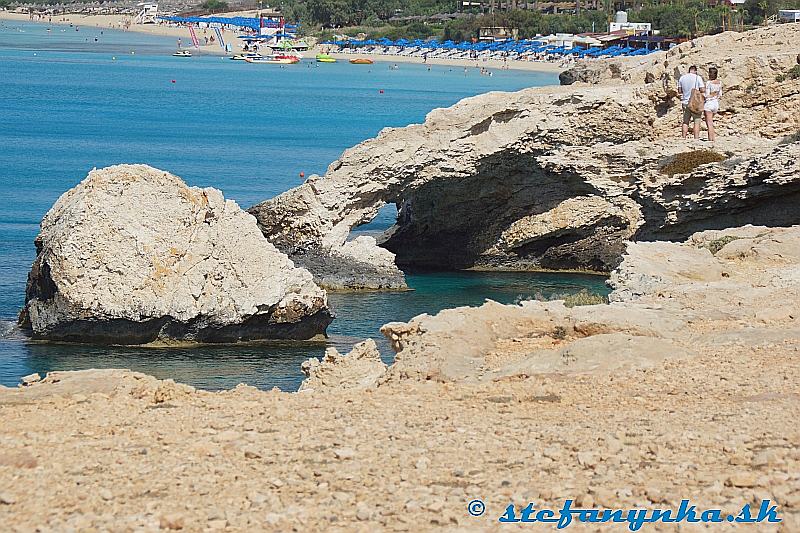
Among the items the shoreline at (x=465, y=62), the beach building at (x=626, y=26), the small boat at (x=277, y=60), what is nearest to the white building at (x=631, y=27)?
the beach building at (x=626, y=26)

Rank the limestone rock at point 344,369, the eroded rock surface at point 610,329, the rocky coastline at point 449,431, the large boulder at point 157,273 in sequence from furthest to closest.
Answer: the large boulder at point 157,273, the limestone rock at point 344,369, the eroded rock surface at point 610,329, the rocky coastline at point 449,431

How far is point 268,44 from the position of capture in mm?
162500

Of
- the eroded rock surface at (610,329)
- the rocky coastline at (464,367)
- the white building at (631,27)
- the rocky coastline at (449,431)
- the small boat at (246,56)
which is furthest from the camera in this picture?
the small boat at (246,56)

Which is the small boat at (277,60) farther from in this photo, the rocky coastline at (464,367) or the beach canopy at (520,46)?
the rocky coastline at (464,367)

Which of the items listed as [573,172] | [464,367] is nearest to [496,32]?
[573,172]

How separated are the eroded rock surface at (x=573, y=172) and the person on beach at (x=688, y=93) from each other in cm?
39

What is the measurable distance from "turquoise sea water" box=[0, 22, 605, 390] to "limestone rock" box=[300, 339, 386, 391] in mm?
5913

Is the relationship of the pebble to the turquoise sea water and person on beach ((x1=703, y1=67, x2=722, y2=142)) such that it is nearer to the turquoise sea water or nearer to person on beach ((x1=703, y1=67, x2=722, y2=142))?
the turquoise sea water

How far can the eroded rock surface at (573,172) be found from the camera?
26.5 metres

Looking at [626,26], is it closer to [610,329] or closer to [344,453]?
[610,329]

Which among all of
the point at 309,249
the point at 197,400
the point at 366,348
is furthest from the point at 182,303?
the point at 197,400

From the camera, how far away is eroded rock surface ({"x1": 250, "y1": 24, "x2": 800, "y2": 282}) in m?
26.5

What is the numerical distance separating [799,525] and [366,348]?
674cm
